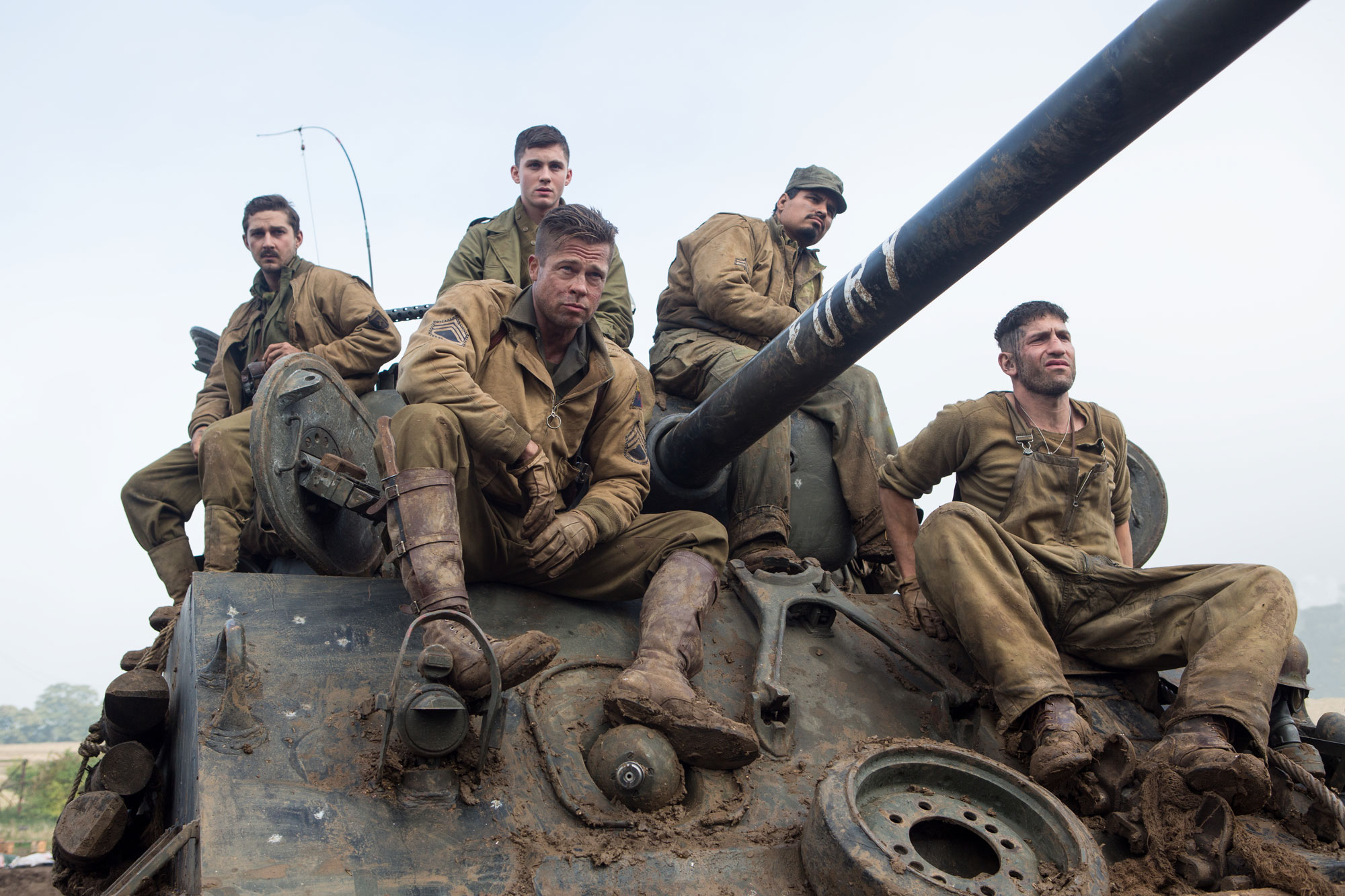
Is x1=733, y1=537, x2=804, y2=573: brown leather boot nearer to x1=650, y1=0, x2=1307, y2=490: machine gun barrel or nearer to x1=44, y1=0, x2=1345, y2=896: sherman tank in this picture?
x1=44, y1=0, x2=1345, y2=896: sherman tank

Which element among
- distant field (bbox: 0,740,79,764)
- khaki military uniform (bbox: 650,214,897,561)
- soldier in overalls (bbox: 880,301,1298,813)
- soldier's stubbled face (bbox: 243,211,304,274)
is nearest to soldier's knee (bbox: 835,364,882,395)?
khaki military uniform (bbox: 650,214,897,561)

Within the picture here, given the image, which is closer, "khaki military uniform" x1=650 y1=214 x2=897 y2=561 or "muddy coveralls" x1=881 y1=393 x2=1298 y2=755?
"muddy coveralls" x1=881 y1=393 x2=1298 y2=755

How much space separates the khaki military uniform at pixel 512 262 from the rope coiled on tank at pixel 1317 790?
3.61 m

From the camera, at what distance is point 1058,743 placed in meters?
2.96

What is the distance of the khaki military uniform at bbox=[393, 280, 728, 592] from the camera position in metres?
3.43

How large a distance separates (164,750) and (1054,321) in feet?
10.7

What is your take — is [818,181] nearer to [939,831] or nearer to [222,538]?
[222,538]

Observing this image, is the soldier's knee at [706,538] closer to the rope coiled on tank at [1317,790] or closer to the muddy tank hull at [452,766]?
the muddy tank hull at [452,766]

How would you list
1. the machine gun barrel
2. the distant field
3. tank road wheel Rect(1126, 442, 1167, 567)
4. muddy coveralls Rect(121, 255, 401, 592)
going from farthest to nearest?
the distant field
muddy coveralls Rect(121, 255, 401, 592)
tank road wheel Rect(1126, 442, 1167, 567)
the machine gun barrel

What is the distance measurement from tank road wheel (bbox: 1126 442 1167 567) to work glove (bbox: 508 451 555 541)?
2.58 m

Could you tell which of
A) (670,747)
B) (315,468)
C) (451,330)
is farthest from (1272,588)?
(315,468)

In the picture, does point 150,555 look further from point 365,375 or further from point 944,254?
point 944,254

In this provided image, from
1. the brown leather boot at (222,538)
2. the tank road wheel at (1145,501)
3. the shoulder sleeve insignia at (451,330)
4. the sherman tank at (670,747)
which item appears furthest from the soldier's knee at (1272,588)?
the brown leather boot at (222,538)

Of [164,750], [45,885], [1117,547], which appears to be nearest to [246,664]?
[164,750]
